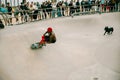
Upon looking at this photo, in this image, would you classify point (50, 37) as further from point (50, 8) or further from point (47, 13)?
point (47, 13)

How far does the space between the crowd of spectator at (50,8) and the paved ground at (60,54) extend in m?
0.62

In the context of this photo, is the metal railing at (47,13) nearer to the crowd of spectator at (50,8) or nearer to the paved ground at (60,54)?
the crowd of spectator at (50,8)

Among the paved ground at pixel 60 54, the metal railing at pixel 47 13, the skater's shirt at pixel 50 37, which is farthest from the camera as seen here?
the metal railing at pixel 47 13

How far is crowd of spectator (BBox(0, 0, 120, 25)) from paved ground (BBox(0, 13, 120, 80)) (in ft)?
2.04

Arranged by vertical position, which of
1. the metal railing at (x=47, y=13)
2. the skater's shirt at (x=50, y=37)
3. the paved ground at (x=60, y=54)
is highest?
the metal railing at (x=47, y=13)

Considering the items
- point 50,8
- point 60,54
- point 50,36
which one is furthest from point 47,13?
point 50,36

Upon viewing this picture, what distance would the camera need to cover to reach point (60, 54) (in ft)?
41.8

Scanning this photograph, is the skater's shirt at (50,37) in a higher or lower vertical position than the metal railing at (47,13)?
lower

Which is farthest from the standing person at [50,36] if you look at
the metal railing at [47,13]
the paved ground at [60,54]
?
the metal railing at [47,13]

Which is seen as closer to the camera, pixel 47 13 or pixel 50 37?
pixel 50 37

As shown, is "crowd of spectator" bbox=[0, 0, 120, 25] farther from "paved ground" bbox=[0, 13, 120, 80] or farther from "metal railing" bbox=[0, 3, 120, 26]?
"paved ground" bbox=[0, 13, 120, 80]

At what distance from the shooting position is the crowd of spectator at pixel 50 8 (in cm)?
1600

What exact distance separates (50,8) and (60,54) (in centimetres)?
545

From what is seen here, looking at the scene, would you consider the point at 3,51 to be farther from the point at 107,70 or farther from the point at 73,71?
the point at 107,70
